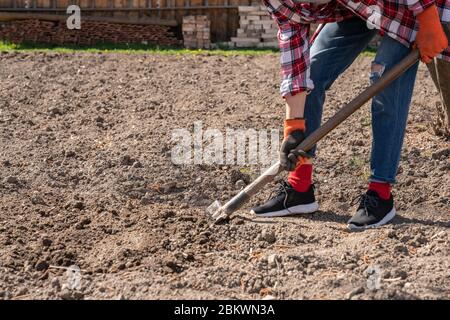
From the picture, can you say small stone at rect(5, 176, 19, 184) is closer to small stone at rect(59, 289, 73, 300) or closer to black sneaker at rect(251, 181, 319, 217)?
black sneaker at rect(251, 181, 319, 217)

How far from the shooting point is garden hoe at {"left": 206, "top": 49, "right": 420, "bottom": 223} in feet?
15.2

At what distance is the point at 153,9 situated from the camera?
11.4m

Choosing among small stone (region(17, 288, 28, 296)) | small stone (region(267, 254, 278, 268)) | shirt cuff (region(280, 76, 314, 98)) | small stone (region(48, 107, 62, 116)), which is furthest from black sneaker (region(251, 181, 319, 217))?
small stone (region(48, 107, 62, 116))

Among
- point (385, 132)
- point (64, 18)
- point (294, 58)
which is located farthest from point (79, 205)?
point (64, 18)

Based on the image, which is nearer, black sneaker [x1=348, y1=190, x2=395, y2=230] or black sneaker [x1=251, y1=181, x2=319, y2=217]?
black sneaker [x1=348, y1=190, x2=395, y2=230]

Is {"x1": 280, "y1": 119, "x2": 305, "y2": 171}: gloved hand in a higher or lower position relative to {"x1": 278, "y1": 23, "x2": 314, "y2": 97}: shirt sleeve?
lower

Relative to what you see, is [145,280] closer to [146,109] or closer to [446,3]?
[446,3]

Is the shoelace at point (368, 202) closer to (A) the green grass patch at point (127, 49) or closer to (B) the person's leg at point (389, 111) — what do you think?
A: (B) the person's leg at point (389, 111)

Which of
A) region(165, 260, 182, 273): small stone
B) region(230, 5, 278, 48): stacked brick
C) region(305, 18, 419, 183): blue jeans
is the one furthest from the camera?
region(230, 5, 278, 48): stacked brick

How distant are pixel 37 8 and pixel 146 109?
14.4 feet

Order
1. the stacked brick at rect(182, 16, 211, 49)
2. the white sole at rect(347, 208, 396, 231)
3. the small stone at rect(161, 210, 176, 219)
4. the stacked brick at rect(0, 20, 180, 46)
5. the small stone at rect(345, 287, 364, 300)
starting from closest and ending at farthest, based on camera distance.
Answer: the small stone at rect(345, 287, 364, 300) < the white sole at rect(347, 208, 396, 231) < the small stone at rect(161, 210, 176, 219) < the stacked brick at rect(0, 20, 180, 46) < the stacked brick at rect(182, 16, 211, 49)

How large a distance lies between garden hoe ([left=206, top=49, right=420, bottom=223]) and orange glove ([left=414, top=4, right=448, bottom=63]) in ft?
0.25

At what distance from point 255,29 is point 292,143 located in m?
6.78
